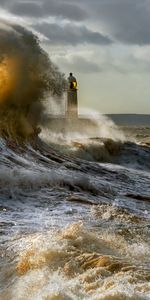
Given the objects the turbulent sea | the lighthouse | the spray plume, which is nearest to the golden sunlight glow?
the spray plume

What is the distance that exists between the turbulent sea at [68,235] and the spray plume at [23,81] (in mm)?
2067

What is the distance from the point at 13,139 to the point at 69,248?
7444 millimetres

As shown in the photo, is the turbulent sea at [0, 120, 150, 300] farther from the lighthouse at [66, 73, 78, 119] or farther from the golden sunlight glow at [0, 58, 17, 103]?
the lighthouse at [66, 73, 78, 119]

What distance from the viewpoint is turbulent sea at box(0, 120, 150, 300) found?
3721mm

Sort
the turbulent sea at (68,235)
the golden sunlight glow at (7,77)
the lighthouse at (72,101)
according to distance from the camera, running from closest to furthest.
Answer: the turbulent sea at (68,235)
the golden sunlight glow at (7,77)
the lighthouse at (72,101)

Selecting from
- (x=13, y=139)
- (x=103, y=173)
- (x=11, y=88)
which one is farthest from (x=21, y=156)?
(x=11, y=88)

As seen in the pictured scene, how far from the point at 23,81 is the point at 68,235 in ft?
30.1

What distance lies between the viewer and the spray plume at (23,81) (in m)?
12.8

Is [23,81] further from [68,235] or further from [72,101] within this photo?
[72,101]

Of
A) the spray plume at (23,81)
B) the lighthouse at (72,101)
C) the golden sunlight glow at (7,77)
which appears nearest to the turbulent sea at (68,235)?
the spray plume at (23,81)

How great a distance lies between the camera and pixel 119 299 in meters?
3.38

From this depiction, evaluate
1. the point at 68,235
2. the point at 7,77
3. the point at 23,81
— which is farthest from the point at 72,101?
the point at 68,235

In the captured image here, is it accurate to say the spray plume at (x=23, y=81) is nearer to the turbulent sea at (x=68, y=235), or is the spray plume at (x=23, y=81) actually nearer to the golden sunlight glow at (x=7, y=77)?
the golden sunlight glow at (x=7, y=77)

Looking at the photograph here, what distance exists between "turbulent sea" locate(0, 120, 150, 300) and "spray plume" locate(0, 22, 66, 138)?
81.4 inches
